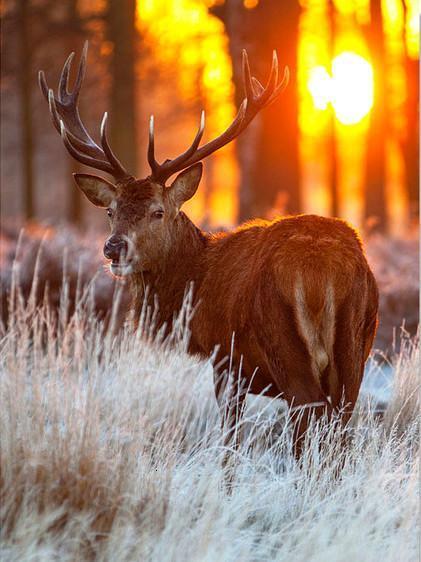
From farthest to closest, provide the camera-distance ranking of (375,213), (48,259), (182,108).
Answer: (182,108), (375,213), (48,259)

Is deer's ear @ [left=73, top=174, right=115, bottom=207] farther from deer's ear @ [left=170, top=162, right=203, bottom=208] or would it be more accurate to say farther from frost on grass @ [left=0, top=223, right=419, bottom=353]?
frost on grass @ [left=0, top=223, right=419, bottom=353]

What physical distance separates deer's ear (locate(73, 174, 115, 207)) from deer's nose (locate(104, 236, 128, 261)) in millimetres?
590

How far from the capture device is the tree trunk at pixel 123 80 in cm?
1564

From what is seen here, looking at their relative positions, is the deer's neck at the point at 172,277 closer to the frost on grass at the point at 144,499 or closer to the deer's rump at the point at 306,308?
the deer's rump at the point at 306,308

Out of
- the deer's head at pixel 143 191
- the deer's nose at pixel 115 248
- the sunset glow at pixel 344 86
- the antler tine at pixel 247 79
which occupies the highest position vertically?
the sunset glow at pixel 344 86

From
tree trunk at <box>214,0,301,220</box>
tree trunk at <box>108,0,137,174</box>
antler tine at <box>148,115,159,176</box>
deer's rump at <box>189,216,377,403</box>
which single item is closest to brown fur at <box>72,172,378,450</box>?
deer's rump at <box>189,216,377,403</box>

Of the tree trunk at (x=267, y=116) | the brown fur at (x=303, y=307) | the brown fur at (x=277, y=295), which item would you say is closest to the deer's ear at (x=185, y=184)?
the brown fur at (x=277, y=295)

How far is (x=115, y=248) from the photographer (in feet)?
18.4

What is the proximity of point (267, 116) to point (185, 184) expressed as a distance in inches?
361

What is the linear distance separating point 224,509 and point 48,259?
5.42m

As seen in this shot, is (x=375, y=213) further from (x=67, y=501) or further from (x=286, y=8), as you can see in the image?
(x=67, y=501)

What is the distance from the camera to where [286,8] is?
14.8 metres

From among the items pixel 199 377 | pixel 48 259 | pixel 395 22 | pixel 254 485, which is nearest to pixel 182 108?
pixel 395 22

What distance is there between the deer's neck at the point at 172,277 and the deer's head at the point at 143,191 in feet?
0.17
